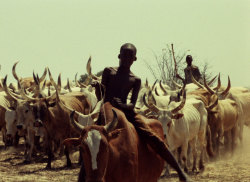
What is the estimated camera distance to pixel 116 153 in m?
5.02

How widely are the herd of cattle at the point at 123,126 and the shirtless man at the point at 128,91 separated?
11cm

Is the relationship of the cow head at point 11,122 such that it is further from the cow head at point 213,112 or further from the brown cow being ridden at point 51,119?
the cow head at point 213,112

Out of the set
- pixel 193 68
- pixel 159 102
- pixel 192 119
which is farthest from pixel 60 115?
pixel 193 68

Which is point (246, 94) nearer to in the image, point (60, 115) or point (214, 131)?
point (214, 131)

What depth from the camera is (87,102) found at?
46.3ft

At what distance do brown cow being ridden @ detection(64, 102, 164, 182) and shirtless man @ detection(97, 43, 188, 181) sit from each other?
0.34 ft

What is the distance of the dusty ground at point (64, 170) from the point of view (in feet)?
35.6

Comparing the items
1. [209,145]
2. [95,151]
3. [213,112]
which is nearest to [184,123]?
[209,145]

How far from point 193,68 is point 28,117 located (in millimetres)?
5516

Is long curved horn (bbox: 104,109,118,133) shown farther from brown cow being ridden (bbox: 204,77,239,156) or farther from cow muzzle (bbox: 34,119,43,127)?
brown cow being ridden (bbox: 204,77,239,156)

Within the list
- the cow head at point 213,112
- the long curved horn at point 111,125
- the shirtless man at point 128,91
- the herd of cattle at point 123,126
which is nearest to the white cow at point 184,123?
the herd of cattle at point 123,126

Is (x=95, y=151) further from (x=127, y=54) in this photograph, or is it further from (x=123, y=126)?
(x=127, y=54)

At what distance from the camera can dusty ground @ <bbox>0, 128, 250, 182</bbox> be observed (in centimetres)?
1085

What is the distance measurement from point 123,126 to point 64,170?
739cm
